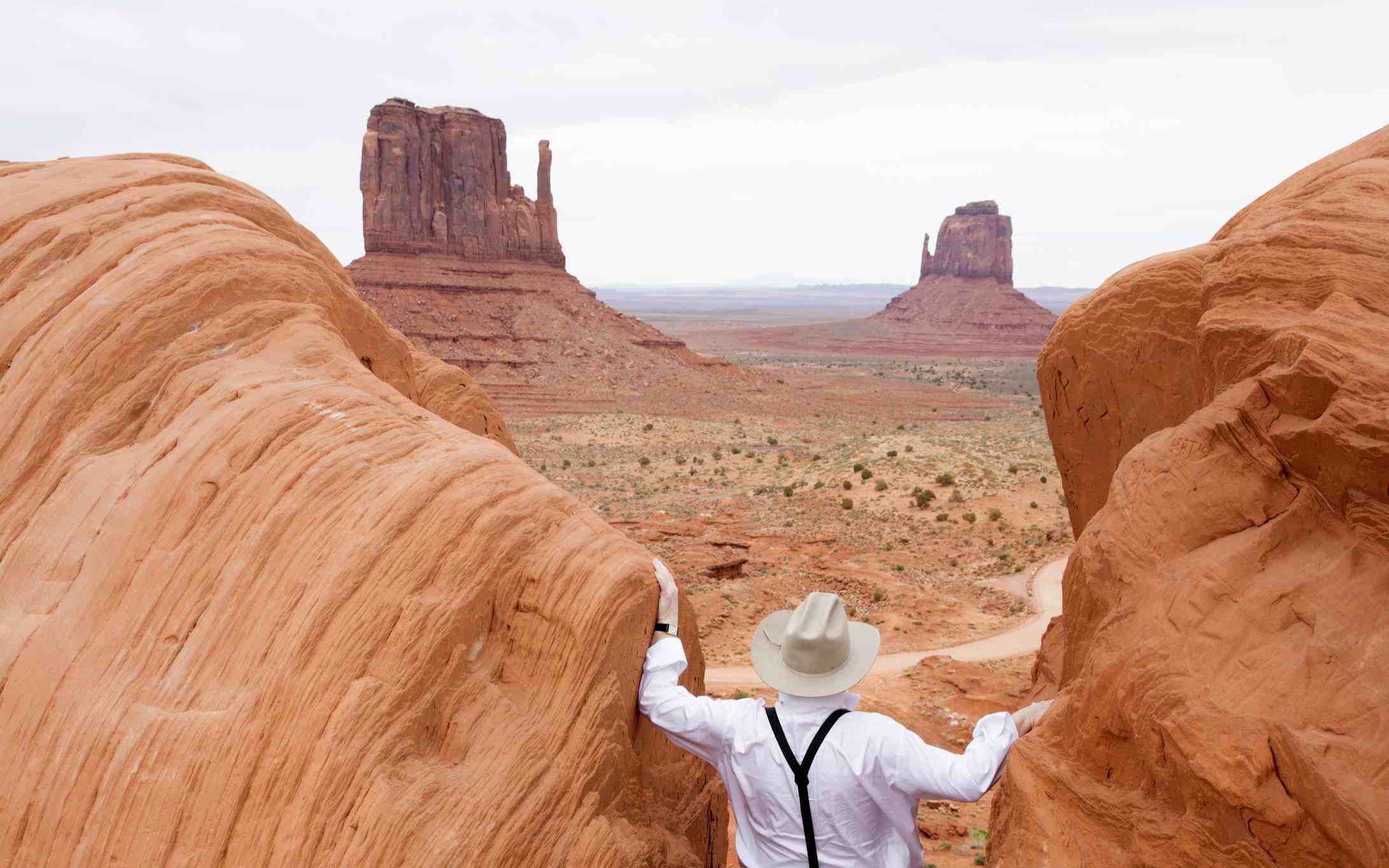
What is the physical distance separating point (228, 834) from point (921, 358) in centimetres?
10694

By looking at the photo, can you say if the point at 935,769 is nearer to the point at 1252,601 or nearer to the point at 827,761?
the point at 827,761

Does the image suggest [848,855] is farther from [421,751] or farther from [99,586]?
[99,586]

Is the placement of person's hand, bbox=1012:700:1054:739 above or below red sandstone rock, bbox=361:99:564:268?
below

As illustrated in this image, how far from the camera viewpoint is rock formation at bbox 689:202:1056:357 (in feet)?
385

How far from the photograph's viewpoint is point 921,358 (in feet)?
352

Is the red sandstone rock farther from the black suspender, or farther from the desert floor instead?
the black suspender

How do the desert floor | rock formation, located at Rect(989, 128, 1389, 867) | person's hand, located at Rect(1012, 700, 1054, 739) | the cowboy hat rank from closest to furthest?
the cowboy hat < rock formation, located at Rect(989, 128, 1389, 867) < person's hand, located at Rect(1012, 700, 1054, 739) < the desert floor

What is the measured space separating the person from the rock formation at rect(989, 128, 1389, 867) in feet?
4.19

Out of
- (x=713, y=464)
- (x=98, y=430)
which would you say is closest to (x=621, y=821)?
(x=98, y=430)

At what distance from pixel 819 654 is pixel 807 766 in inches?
17.5

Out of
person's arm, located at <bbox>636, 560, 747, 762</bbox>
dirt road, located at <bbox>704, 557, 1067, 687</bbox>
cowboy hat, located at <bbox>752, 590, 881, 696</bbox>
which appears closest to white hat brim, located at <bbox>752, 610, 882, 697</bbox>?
cowboy hat, located at <bbox>752, 590, 881, 696</bbox>

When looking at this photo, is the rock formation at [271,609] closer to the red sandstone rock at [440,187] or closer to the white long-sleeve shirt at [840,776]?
the white long-sleeve shirt at [840,776]

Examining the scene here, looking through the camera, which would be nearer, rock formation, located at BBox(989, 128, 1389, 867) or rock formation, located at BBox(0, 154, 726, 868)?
rock formation, located at BBox(0, 154, 726, 868)

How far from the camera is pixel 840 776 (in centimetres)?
403
